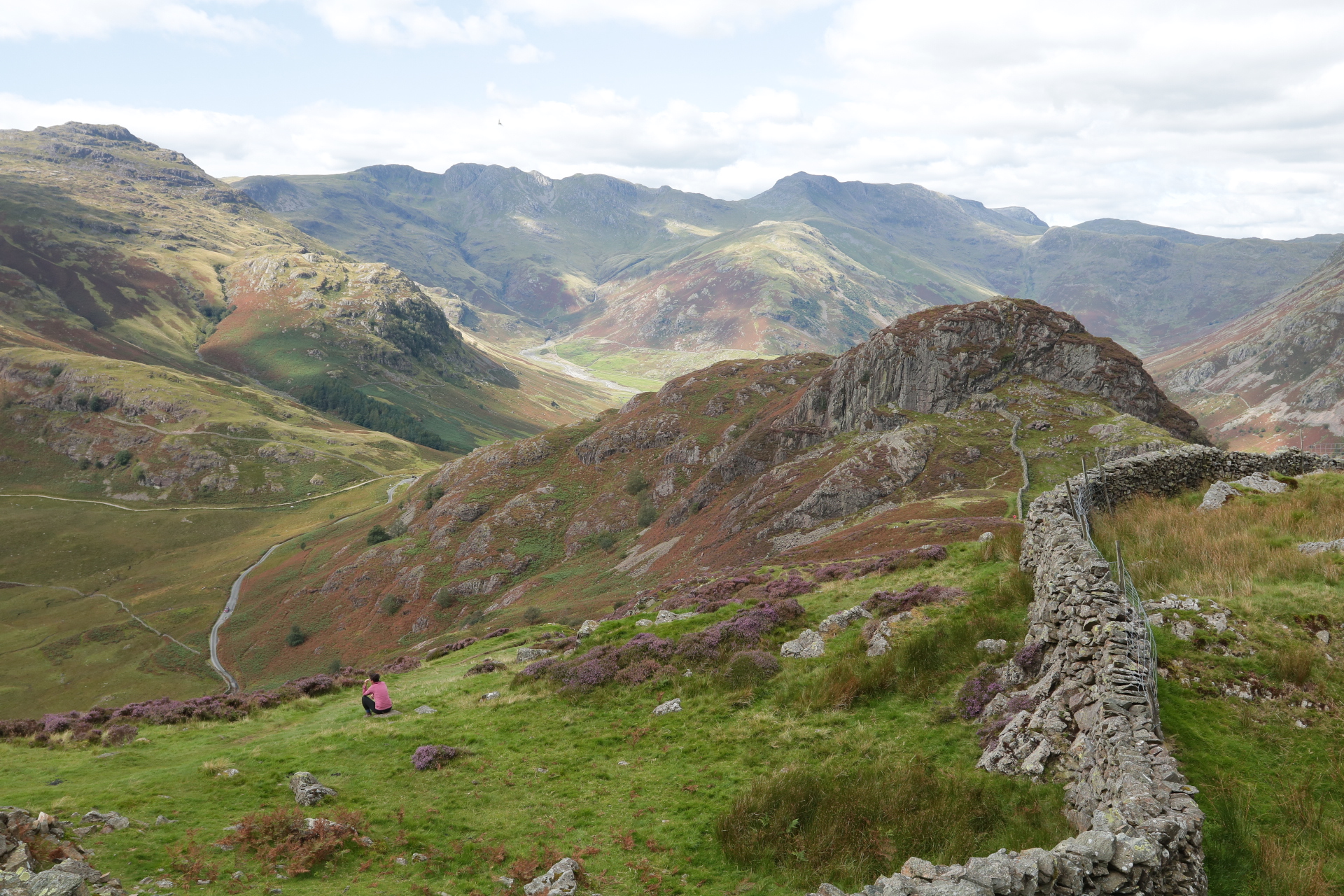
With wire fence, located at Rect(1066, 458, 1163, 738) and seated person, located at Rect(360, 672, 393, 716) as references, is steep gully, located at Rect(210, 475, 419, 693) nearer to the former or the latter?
seated person, located at Rect(360, 672, 393, 716)

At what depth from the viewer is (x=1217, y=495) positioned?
2572 centimetres

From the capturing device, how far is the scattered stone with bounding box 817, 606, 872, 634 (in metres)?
28.2

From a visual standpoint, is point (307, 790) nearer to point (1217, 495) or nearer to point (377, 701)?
point (377, 701)

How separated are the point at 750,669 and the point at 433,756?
39.1ft

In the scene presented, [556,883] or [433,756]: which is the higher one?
[556,883]

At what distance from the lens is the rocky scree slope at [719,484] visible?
76375mm

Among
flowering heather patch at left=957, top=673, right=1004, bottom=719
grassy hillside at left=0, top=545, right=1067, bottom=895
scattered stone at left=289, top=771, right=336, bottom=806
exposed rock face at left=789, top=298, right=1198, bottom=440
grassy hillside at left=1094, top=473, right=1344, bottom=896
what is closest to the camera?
grassy hillside at left=1094, top=473, right=1344, bottom=896

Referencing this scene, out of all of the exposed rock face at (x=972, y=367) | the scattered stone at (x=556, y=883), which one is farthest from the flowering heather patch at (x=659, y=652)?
the exposed rock face at (x=972, y=367)

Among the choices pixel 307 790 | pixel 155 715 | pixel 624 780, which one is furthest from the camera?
pixel 155 715

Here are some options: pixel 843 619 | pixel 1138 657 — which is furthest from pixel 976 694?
pixel 843 619

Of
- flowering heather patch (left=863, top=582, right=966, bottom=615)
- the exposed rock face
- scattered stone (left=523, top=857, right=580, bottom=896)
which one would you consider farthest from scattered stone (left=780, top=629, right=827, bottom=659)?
the exposed rock face

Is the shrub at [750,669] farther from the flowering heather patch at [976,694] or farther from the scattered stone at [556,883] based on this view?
the scattered stone at [556,883]

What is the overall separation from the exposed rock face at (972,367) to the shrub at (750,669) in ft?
251

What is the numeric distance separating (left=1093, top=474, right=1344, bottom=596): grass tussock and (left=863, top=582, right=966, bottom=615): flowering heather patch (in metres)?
5.96
